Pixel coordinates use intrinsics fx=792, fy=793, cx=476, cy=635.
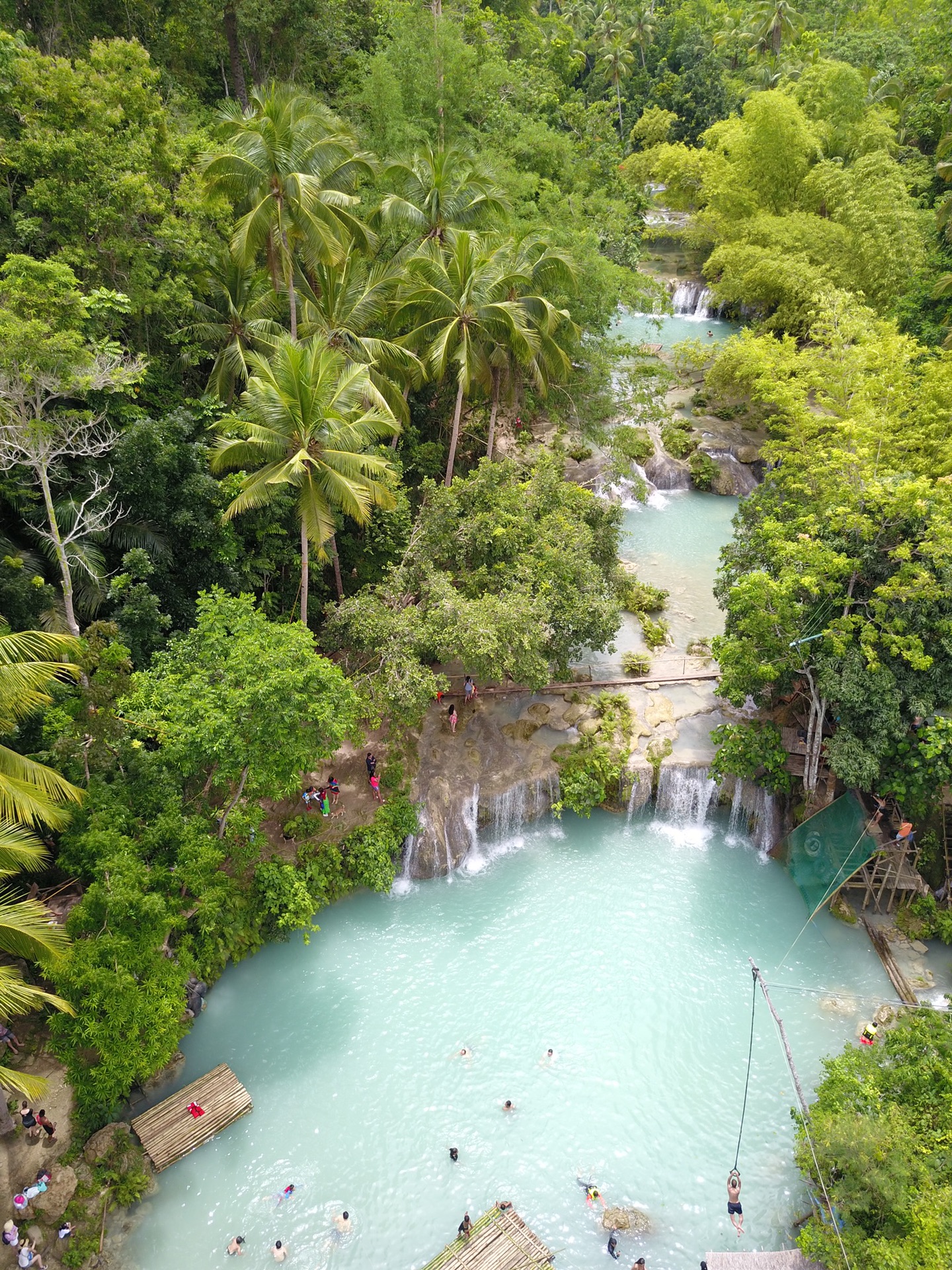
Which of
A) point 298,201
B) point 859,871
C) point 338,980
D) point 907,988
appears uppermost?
point 298,201

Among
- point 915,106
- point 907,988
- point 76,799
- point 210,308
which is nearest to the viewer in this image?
point 76,799

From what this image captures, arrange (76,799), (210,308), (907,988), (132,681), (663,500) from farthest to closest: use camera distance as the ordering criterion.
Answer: (663,500), (210,308), (907,988), (132,681), (76,799)

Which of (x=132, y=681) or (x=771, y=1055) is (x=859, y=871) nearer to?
(x=771, y=1055)

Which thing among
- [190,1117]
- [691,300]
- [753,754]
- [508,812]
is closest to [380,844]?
[508,812]

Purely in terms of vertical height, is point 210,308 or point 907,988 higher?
point 210,308

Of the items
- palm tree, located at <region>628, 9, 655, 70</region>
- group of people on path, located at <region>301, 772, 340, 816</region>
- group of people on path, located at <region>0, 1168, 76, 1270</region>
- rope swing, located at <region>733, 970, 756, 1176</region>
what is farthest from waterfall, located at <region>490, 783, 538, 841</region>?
palm tree, located at <region>628, 9, 655, 70</region>

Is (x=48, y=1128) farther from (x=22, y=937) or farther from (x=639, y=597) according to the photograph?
(x=639, y=597)

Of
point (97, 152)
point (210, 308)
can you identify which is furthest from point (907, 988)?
point (97, 152)

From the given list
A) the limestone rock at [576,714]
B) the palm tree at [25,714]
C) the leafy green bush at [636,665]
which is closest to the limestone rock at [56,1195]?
the palm tree at [25,714]
